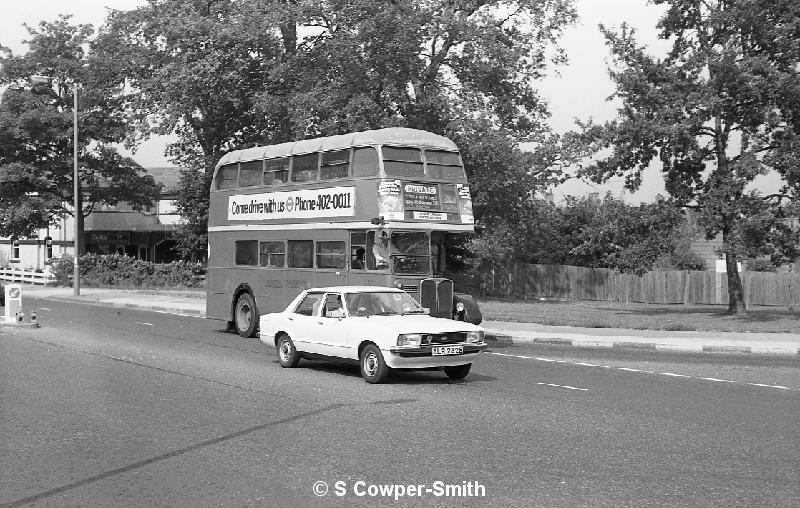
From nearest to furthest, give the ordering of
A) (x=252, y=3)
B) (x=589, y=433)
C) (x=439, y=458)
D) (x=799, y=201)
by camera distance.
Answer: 1. (x=439, y=458)
2. (x=589, y=433)
3. (x=799, y=201)
4. (x=252, y=3)

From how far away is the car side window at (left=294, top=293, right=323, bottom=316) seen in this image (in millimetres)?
16234

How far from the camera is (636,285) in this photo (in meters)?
51.6

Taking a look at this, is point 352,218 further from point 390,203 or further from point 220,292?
point 220,292

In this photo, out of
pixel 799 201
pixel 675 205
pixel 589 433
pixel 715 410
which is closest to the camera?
pixel 589 433

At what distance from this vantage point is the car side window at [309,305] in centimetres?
1623

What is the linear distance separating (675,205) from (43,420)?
89.7 ft

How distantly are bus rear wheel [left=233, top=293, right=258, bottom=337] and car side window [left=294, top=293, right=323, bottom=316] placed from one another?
741 cm

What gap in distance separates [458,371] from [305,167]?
8.77 meters

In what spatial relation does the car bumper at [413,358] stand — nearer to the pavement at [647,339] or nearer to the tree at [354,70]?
the pavement at [647,339]

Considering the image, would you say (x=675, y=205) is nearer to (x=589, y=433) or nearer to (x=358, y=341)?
(x=358, y=341)

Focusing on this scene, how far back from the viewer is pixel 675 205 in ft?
112

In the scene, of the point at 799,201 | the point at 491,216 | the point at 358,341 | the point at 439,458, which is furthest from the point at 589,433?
the point at 491,216

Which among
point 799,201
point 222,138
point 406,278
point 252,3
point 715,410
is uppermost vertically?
point 252,3

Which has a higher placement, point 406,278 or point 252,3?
point 252,3
